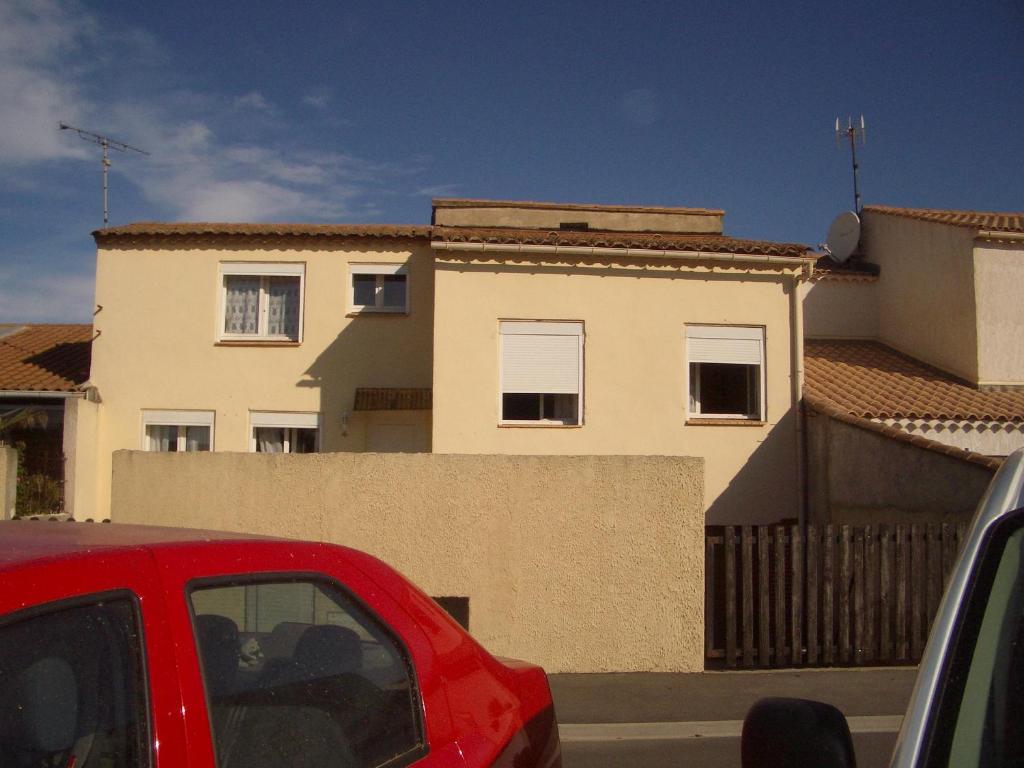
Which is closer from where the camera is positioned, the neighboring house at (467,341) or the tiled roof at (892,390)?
the neighboring house at (467,341)

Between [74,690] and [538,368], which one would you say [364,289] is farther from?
[74,690]

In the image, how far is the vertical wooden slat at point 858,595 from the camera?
8742 mm

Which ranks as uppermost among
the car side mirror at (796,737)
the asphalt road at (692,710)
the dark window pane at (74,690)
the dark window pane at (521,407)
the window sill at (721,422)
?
the dark window pane at (521,407)

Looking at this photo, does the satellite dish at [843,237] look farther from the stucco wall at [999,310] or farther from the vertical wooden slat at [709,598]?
the vertical wooden slat at [709,598]

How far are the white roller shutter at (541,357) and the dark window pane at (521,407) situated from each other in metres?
0.16

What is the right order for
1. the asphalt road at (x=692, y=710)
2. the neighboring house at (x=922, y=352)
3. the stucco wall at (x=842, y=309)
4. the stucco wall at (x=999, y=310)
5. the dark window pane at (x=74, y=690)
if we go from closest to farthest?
the dark window pane at (x=74, y=690), the asphalt road at (x=692, y=710), the neighboring house at (x=922, y=352), the stucco wall at (x=999, y=310), the stucco wall at (x=842, y=309)

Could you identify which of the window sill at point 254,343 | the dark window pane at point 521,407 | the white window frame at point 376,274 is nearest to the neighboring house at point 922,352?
the dark window pane at point 521,407

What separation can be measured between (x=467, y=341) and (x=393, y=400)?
2323 millimetres

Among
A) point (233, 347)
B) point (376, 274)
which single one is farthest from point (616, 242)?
point (233, 347)

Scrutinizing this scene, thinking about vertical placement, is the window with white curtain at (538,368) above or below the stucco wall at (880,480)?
above

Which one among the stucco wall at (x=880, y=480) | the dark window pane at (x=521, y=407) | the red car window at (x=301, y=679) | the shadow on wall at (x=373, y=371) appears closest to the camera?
the red car window at (x=301, y=679)

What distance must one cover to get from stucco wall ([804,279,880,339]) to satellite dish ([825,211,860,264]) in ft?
4.61

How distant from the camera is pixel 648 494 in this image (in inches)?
340

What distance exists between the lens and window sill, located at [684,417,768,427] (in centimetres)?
1273
